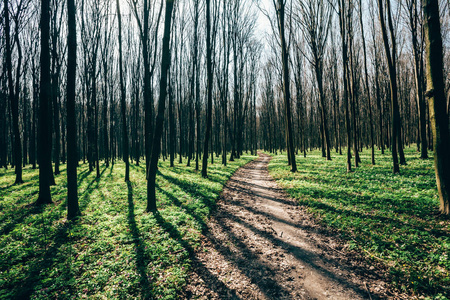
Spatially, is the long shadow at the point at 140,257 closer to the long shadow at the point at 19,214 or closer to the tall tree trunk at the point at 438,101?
the long shadow at the point at 19,214

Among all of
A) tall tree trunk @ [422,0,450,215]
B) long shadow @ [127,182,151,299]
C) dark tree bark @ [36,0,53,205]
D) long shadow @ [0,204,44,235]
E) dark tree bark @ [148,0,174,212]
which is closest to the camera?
long shadow @ [127,182,151,299]

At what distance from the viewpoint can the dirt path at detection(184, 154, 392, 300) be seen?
3148 mm

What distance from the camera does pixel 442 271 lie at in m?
3.08

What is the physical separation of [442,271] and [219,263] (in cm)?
391

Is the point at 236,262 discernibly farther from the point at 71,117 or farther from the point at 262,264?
the point at 71,117

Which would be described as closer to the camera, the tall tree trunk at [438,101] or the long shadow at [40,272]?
the long shadow at [40,272]

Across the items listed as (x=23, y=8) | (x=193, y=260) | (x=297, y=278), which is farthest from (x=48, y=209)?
(x=23, y=8)

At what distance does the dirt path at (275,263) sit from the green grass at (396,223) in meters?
0.47

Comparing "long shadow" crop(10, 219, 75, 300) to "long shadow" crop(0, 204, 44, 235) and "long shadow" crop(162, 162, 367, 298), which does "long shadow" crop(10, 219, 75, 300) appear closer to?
"long shadow" crop(0, 204, 44, 235)

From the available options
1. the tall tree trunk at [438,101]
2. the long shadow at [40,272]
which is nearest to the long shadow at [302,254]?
the tall tree trunk at [438,101]

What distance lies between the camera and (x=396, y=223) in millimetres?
4574

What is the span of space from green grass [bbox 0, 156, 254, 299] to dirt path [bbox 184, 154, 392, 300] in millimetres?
516

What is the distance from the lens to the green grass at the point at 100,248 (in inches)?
128

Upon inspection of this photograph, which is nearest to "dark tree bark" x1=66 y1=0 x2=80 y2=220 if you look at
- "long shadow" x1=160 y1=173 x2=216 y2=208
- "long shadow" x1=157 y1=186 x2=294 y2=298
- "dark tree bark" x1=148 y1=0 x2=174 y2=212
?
"dark tree bark" x1=148 y1=0 x2=174 y2=212
